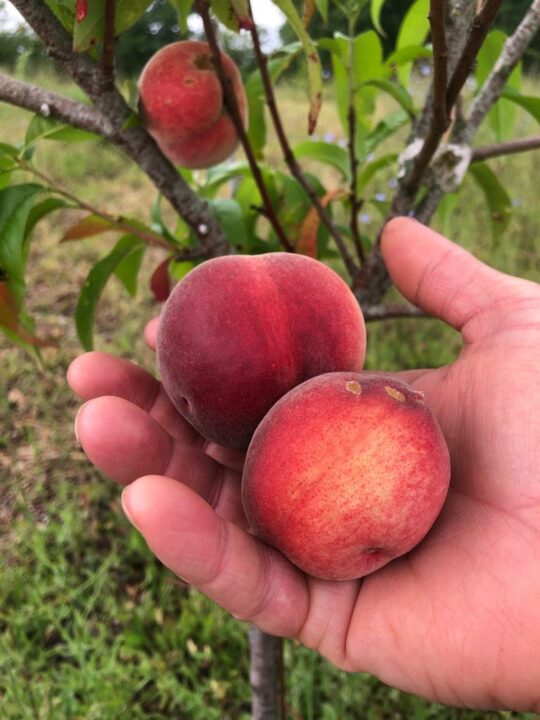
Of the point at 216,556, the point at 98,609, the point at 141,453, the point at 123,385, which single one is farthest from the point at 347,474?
the point at 98,609

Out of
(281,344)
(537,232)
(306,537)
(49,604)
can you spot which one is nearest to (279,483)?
(306,537)

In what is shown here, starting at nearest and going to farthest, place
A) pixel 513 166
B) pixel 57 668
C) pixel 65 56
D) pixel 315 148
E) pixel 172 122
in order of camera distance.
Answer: pixel 65 56 < pixel 172 122 < pixel 315 148 < pixel 57 668 < pixel 513 166

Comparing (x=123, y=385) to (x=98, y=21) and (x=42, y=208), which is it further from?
(x=98, y=21)

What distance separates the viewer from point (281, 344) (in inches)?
33.2

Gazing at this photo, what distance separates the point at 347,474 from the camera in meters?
0.73

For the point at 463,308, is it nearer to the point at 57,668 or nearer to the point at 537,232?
the point at 57,668

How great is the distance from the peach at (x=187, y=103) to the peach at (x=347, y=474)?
1.73 ft

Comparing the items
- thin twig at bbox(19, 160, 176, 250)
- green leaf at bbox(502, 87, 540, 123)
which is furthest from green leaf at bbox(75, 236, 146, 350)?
green leaf at bbox(502, 87, 540, 123)

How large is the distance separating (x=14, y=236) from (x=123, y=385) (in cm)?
28

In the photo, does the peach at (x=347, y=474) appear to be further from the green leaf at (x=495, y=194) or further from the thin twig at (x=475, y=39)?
the green leaf at (x=495, y=194)

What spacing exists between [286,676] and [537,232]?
246 cm

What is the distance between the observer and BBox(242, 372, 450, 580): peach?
729 mm

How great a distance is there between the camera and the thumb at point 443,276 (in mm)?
1079

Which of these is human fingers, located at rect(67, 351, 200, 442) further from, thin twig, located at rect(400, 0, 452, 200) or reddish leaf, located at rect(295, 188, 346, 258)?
thin twig, located at rect(400, 0, 452, 200)
